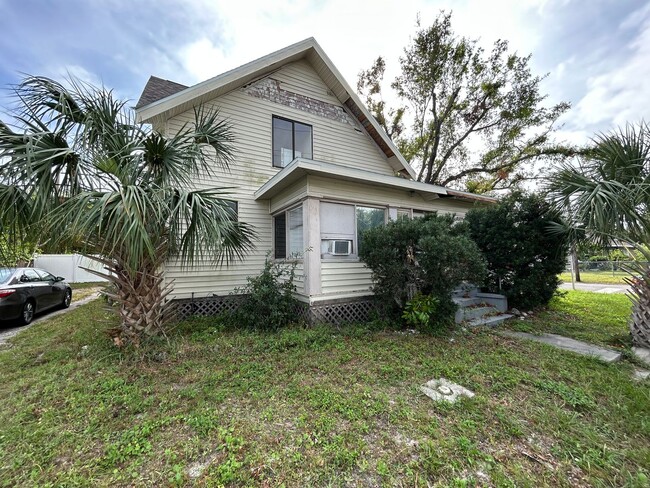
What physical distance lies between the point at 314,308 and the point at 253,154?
15.6ft

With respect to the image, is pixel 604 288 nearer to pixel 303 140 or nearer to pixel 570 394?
pixel 570 394

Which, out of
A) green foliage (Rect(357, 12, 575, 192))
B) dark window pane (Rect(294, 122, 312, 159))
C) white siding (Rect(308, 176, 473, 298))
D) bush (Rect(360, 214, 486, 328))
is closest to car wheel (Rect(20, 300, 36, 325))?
white siding (Rect(308, 176, 473, 298))

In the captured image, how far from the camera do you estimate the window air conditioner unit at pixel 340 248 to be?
5852mm

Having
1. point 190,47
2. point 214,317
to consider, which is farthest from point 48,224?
point 190,47

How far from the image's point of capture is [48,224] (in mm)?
3479

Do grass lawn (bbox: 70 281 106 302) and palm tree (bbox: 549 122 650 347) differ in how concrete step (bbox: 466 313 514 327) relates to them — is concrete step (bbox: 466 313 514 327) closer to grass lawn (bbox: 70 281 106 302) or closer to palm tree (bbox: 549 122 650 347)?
palm tree (bbox: 549 122 650 347)

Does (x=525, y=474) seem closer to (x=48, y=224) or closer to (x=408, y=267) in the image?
A: (x=408, y=267)

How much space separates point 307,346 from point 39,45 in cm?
916

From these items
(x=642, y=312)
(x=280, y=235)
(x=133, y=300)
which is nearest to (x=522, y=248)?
(x=642, y=312)

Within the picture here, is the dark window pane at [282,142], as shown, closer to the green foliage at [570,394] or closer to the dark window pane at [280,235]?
the dark window pane at [280,235]

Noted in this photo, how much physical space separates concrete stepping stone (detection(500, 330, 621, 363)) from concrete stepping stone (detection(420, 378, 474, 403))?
8.59ft

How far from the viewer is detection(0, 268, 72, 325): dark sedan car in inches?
236

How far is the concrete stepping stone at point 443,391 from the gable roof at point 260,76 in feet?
25.0

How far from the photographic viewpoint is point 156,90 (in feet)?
25.7
